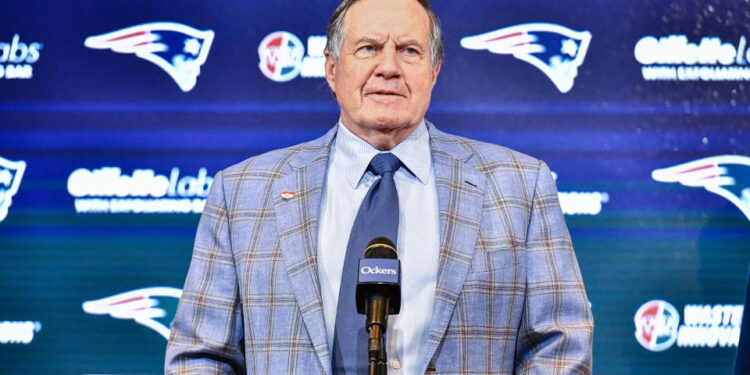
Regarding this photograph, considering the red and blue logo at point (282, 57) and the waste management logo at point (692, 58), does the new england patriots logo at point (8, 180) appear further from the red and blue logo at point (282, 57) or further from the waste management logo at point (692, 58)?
the waste management logo at point (692, 58)

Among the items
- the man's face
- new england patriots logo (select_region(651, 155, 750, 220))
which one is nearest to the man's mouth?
the man's face

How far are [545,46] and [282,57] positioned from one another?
98cm

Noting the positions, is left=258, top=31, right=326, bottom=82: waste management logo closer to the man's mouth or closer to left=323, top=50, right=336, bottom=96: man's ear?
left=323, top=50, right=336, bottom=96: man's ear

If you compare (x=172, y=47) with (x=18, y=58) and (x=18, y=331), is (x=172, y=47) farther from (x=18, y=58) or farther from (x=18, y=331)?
(x=18, y=331)

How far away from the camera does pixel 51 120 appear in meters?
3.36

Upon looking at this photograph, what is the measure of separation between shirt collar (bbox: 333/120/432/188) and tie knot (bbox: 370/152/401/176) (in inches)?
0.6

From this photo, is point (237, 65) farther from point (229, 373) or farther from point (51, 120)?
point (229, 373)

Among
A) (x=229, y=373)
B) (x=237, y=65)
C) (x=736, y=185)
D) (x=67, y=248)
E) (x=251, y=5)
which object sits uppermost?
(x=251, y=5)

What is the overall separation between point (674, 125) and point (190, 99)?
180 centimetres

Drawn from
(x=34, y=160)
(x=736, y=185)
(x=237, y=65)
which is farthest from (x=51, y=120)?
(x=736, y=185)

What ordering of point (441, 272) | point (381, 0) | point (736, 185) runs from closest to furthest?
point (441, 272), point (381, 0), point (736, 185)

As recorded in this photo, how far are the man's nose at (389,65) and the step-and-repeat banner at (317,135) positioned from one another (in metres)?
1.08

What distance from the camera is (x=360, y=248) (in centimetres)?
209

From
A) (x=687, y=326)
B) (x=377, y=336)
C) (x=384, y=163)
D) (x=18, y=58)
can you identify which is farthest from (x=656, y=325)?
(x=18, y=58)
